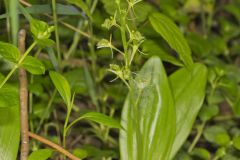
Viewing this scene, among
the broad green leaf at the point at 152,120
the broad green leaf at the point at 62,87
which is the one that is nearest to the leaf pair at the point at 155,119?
the broad green leaf at the point at 152,120

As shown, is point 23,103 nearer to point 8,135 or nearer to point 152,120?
point 8,135

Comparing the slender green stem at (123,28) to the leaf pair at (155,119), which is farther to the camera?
the leaf pair at (155,119)

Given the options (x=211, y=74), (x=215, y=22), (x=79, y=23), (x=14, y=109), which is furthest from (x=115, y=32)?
(x=215, y=22)

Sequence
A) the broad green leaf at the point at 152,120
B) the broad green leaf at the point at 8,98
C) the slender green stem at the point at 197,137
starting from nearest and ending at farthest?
the broad green leaf at the point at 8,98
the broad green leaf at the point at 152,120
the slender green stem at the point at 197,137

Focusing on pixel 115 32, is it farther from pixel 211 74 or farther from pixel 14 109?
pixel 14 109

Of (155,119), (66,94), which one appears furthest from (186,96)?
(66,94)

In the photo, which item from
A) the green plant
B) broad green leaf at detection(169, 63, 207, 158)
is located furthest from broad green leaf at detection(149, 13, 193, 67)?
broad green leaf at detection(169, 63, 207, 158)

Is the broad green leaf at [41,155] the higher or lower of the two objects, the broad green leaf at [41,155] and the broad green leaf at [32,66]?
the lower

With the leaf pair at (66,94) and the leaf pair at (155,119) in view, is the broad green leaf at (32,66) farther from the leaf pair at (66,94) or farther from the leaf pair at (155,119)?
the leaf pair at (155,119)
